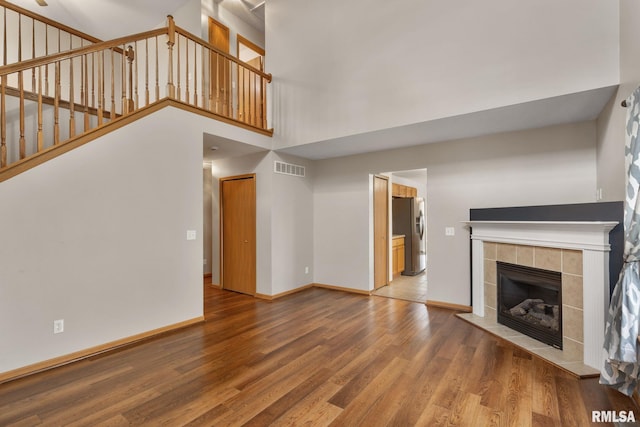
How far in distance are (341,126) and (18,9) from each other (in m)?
3.78

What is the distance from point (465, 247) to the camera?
4211 millimetres

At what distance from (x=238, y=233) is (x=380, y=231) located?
2611mm

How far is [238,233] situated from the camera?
525 centimetres

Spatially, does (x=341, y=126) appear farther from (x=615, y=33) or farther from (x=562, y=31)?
(x=615, y=33)

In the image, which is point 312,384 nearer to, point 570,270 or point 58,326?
point 58,326

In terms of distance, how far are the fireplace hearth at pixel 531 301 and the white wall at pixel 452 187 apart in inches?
26.3

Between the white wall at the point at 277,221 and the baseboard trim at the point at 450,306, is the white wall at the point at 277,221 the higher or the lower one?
the higher one

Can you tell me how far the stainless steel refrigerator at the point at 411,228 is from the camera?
664cm

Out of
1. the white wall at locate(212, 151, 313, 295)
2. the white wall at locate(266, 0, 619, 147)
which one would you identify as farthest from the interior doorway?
the white wall at locate(266, 0, 619, 147)

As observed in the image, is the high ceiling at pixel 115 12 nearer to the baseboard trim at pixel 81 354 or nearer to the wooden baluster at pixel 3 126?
the wooden baluster at pixel 3 126

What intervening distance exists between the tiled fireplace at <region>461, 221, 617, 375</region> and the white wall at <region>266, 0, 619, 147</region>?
4.33 feet

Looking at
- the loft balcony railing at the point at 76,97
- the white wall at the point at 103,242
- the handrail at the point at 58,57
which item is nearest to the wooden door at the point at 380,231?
the loft balcony railing at the point at 76,97

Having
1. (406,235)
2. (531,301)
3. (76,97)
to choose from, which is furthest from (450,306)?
(76,97)

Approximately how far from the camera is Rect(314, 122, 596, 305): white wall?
354 cm
